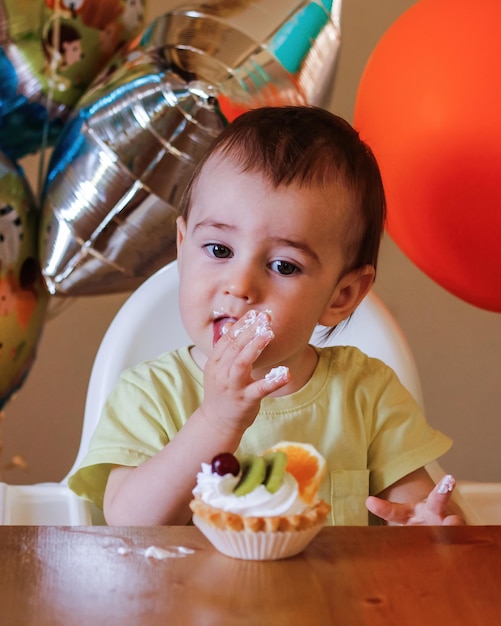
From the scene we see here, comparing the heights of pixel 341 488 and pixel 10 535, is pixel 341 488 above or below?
below

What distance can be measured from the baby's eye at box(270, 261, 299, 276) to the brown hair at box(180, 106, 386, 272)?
0.26ft

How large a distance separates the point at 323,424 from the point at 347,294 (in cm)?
15

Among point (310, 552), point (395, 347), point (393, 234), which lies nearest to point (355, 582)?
point (310, 552)

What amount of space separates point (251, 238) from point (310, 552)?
38 centimetres

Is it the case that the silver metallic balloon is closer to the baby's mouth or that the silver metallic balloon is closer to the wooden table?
the baby's mouth

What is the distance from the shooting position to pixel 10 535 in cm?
60

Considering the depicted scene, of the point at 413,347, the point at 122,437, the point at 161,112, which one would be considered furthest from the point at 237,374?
the point at 413,347

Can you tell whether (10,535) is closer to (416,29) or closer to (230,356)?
(230,356)

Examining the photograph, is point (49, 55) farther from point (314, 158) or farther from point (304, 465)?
point (304, 465)

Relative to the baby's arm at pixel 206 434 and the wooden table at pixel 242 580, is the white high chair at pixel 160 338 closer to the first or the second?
the baby's arm at pixel 206 434

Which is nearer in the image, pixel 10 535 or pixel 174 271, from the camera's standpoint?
pixel 10 535

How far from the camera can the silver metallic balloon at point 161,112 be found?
151 centimetres

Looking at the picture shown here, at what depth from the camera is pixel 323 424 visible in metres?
1.06

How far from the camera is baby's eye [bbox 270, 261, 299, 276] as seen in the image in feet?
3.03
